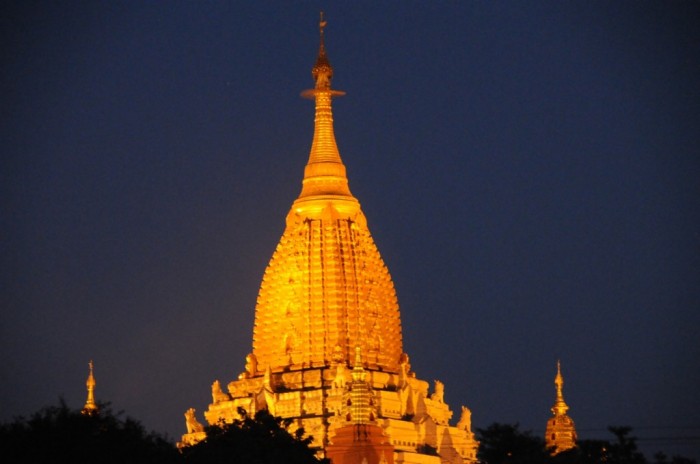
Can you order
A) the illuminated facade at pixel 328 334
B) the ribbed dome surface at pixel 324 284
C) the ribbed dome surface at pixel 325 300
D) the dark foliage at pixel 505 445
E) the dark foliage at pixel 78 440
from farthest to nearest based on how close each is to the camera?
the ribbed dome surface at pixel 324 284 < the ribbed dome surface at pixel 325 300 < the illuminated facade at pixel 328 334 < the dark foliage at pixel 505 445 < the dark foliage at pixel 78 440

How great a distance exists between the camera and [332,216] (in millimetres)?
135500

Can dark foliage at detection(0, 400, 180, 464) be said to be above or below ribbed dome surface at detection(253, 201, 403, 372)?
below

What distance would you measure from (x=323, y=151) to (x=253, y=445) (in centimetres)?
3765

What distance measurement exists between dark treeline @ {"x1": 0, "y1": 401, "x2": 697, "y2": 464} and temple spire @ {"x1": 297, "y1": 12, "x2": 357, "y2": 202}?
22.2 meters

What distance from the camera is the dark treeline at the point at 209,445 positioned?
8812 centimetres

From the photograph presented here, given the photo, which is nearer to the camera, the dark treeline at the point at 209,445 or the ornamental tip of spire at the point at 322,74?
the dark treeline at the point at 209,445

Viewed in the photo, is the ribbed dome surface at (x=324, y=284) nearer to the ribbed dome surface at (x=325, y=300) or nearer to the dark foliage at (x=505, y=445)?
the ribbed dome surface at (x=325, y=300)

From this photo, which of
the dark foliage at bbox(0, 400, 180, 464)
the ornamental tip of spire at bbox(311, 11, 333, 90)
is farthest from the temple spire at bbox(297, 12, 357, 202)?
the dark foliage at bbox(0, 400, 180, 464)

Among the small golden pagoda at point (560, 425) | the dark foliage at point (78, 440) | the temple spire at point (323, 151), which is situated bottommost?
the dark foliage at point (78, 440)

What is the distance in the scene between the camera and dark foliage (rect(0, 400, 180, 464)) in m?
87.5

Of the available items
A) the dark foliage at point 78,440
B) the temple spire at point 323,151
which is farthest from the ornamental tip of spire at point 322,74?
the dark foliage at point 78,440

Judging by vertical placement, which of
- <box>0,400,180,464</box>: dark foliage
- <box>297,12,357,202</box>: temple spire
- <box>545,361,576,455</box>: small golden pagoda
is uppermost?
<box>297,12,357,202</box>: temple spire

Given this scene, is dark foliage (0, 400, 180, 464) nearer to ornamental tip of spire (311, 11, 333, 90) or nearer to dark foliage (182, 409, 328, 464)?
dark foliage (182, 409, 328, 464)

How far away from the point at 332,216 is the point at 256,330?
272 inches
